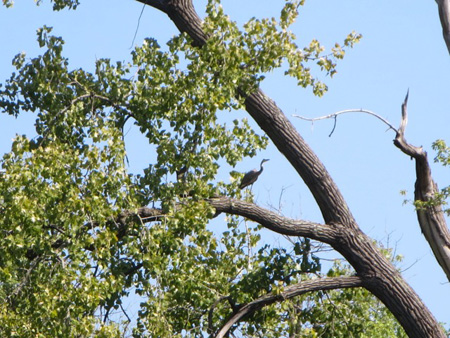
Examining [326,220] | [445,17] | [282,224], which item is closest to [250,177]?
[282,224]

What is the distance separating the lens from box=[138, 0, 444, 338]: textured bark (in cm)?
1312

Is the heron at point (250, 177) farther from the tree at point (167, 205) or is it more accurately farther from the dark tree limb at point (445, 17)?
the dark tree limb at point (445, 17)

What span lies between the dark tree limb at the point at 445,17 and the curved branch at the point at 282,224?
3.45 m

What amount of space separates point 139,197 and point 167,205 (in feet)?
1.44

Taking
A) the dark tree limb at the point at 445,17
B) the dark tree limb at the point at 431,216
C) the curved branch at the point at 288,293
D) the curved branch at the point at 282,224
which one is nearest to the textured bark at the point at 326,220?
the curved branch at the point at 282,224

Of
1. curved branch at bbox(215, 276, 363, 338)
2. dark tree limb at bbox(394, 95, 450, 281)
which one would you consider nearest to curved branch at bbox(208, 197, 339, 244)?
curved branch at bbox(215, 276, 363, 338)

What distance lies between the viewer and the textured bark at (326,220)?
1312cm

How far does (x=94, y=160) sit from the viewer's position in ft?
37.5

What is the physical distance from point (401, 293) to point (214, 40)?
4489 mm

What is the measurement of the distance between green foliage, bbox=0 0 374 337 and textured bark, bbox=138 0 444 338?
37 centimetres

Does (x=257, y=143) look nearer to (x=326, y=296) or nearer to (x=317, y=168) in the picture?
(x=317, y=168)

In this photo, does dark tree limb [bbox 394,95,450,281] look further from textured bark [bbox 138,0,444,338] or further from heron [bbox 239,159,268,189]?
heron [bbox 239,159,268,189]

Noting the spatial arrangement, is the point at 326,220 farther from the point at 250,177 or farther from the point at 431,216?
the point at 431,216

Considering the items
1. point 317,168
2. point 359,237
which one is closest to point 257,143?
point 317,168
